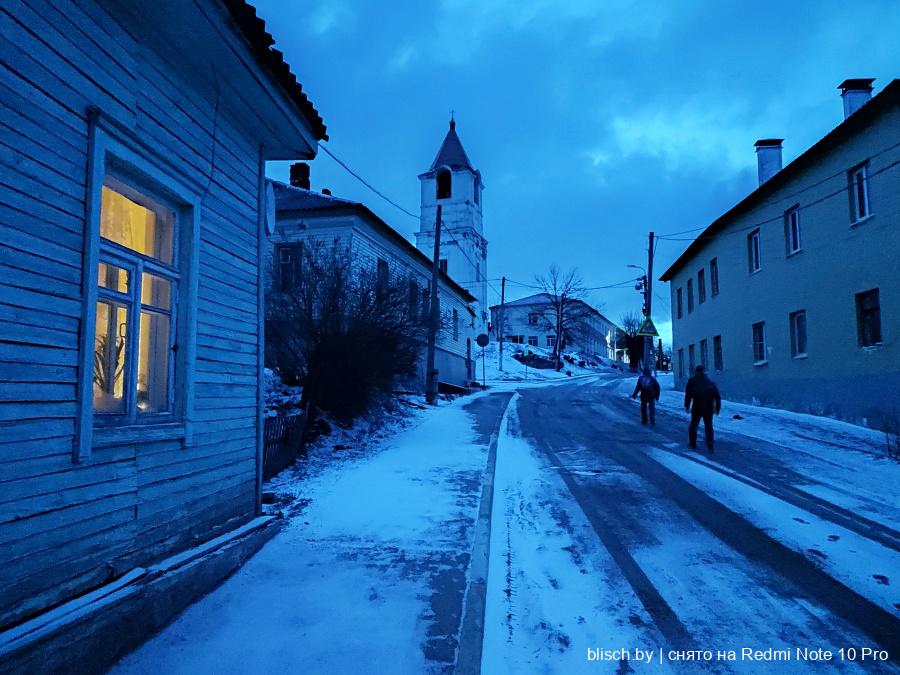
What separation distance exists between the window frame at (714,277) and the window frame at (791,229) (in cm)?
545

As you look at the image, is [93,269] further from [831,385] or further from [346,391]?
[831,385]

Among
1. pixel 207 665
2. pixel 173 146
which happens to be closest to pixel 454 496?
pixel 207 665

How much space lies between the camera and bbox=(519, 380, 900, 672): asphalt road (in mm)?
3740

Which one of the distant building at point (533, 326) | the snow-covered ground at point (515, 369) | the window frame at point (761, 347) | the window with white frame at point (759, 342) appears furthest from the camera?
the distant building at point (533, 326)

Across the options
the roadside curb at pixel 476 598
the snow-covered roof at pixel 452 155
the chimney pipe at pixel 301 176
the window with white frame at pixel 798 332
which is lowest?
the roadside curb at pixel 476 598

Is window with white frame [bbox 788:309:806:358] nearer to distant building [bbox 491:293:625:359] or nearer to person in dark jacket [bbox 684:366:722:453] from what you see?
person in dark jacket [bbox 684:366:722:453]

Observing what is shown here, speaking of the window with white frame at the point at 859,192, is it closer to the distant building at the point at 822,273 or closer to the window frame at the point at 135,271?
the distant building at the point at 822,273

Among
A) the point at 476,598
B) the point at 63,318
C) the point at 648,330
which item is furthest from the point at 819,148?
the point at 63,318

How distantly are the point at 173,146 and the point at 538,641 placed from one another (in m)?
4.39

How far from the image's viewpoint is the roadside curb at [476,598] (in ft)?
11.3

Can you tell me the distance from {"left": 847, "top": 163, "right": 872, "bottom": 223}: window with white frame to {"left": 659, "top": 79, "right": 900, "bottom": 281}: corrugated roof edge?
94 cm

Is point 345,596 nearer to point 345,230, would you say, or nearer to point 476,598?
point 476,598

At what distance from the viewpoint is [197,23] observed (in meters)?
4.23

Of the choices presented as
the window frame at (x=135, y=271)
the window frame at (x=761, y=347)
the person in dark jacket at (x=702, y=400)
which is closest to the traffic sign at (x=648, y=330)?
the window frame at (x=761, y=347)
